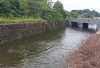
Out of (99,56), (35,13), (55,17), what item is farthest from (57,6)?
(99,56)

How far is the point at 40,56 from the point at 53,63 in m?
1.95

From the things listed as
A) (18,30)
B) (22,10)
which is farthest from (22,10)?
(18,30)

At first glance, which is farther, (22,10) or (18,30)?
(22,10)

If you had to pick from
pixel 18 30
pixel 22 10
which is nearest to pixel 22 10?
pixel 22 10

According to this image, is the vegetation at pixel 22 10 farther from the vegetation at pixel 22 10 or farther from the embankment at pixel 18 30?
the embankment at pixel 18 30

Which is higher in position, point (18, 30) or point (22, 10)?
point (22, 10)

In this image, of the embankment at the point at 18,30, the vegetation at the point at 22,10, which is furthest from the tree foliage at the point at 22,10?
the embankment at the point at 18,30

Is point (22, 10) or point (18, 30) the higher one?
point (22, 10)

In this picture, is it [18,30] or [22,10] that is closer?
[18,30]

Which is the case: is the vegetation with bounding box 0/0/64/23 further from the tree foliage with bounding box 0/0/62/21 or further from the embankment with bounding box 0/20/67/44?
the embankment with bounding box 0/20/67/44

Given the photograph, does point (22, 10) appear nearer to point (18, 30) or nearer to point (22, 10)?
point (22, 10)

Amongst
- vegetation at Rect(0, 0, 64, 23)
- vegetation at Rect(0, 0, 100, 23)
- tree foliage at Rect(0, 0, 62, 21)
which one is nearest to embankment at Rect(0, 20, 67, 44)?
vegetation at Rect(0, 0, 64, 23)

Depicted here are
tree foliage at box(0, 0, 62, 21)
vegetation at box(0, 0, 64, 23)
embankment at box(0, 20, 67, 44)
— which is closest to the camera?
embankment at box(0, 20, 67, 44)

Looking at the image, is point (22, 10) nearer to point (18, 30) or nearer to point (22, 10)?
point (22, 10)
